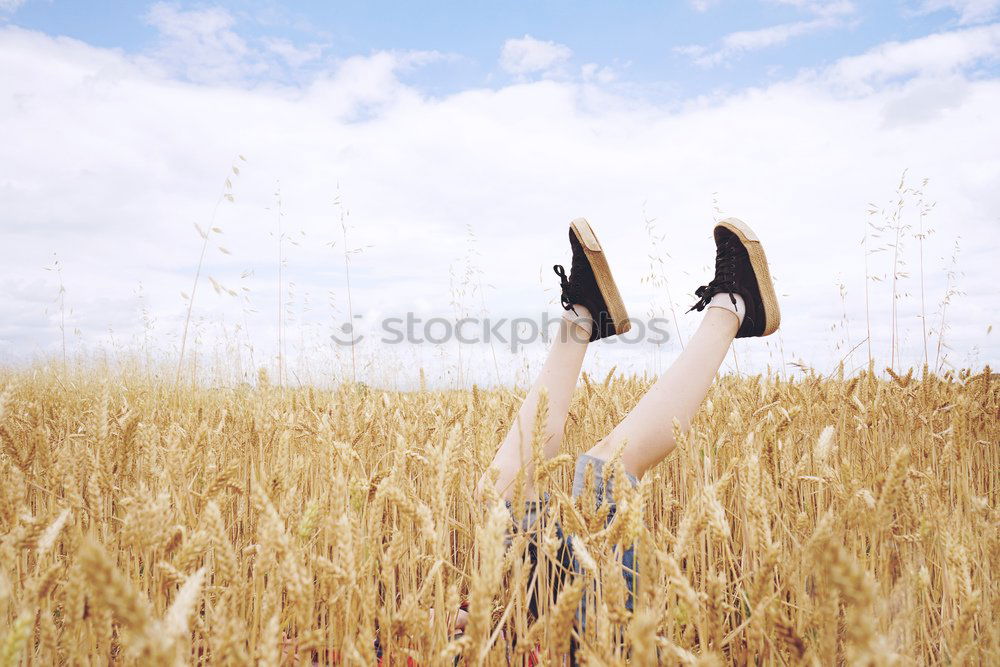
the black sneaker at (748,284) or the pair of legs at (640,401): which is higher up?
the black sneaker at (748,284)

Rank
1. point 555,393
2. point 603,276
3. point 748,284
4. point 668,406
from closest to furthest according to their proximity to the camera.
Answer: point 668,406 → point 555,393 → point 748,284 → point 603,276

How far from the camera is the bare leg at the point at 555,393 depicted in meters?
1.99

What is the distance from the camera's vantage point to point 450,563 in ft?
4.02

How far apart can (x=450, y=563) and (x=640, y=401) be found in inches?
35.8

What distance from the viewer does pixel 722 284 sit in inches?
93.0

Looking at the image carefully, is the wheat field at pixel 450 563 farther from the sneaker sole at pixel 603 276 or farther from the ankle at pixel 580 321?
the sneaker sole at pixel 603 276

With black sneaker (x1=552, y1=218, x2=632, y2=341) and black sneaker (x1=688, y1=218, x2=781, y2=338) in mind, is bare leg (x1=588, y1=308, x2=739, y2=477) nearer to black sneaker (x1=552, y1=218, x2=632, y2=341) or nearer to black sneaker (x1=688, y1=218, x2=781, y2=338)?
black sneaker (x1=688, y1=218, x2=781, y2=338)

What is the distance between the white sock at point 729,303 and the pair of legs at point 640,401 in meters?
0.02

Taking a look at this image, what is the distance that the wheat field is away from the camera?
0.71 m

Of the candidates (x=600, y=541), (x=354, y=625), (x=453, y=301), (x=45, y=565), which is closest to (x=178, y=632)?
(x=354, y=625)

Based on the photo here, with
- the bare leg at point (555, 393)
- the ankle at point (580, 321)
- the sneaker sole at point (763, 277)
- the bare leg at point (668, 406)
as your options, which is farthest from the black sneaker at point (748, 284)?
the bare leg at point (555, 393)

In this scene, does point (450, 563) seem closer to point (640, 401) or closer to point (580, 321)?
point (640, 401)

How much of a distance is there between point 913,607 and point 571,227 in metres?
1.88

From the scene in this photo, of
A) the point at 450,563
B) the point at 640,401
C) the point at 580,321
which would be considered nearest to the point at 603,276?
the point at 580,321
